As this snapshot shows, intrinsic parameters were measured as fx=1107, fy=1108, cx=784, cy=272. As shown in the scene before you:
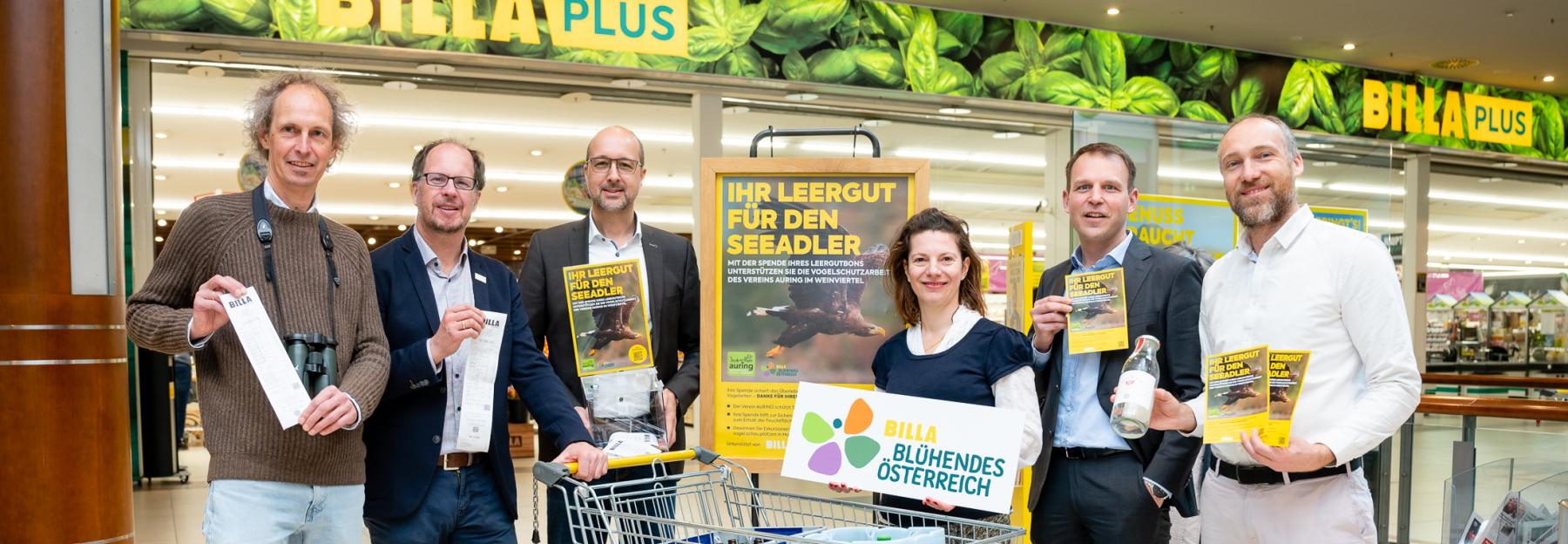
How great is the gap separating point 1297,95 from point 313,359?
8461mm

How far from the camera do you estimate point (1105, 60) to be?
8.05 m

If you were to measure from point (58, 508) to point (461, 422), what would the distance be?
1.36 m

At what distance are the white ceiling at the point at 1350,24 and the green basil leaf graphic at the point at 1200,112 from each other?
476 millimetres

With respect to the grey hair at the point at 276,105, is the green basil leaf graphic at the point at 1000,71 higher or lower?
higher

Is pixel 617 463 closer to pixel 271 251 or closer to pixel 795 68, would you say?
pixel 271 251

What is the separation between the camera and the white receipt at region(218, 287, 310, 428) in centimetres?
195

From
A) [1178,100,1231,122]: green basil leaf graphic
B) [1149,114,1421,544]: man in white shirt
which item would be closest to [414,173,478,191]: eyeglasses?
[1149,114,1421,544]: man in white shirt

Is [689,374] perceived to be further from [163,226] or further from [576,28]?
[163,226]

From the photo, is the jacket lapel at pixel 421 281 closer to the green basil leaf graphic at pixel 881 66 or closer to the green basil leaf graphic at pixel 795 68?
the green basil leaf graphic at pixel 795 68

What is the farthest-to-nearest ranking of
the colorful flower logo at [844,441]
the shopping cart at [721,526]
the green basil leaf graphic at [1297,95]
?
the green basil leaf graphic at [1297,95], the colorful flower logo at [844,441], the shopping cart at [721,526]

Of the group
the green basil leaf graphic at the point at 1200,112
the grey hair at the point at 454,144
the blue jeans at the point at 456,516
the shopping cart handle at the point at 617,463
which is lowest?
the blue jeans at the point at 456,516

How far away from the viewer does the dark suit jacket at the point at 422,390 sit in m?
2.38

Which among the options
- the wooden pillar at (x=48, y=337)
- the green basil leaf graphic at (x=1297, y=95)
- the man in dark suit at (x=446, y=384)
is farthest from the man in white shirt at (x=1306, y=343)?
the green basil leaf graphic at (x=1297, y=95)

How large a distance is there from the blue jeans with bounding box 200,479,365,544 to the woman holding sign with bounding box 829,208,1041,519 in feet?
3.28
